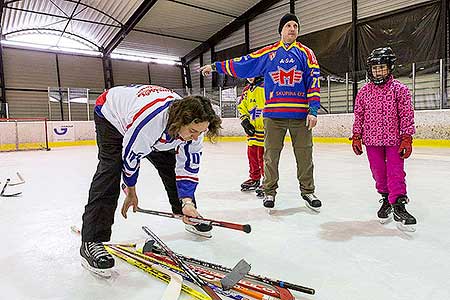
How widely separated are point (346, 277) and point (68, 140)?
1047 centimetres

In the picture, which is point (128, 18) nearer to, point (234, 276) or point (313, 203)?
point (313, 203)

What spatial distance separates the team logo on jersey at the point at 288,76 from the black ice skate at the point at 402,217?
964 mm

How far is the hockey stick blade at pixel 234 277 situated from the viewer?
117cm

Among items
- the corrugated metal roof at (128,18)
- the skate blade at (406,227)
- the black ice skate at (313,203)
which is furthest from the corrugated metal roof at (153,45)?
the skate blade at (406,227)

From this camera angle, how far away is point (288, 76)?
230 centimetres

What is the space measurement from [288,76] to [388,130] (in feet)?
2.35

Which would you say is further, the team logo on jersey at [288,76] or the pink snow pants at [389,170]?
the team logo on jersey at [288,76]

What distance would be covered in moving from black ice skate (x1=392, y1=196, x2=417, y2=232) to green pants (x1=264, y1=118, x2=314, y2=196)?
0.57 m

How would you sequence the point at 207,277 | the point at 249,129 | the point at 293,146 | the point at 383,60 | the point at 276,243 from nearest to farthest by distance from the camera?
the point at 207,277, the point at 276,243, the point at 383,60, the point at 293,146, the point at 249,129

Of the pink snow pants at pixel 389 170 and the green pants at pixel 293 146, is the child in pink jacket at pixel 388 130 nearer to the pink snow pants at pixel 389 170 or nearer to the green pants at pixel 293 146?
the pink snow pants at pixel 389 170

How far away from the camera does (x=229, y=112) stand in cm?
1157

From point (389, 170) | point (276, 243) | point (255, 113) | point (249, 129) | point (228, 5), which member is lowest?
point (276, 243)

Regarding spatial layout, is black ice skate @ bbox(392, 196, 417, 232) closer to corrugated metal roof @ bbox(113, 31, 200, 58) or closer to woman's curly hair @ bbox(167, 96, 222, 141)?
woman's curly hair @ bbox(167, 96, 222, 141)

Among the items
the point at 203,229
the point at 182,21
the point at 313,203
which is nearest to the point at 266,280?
the point at 203,229
